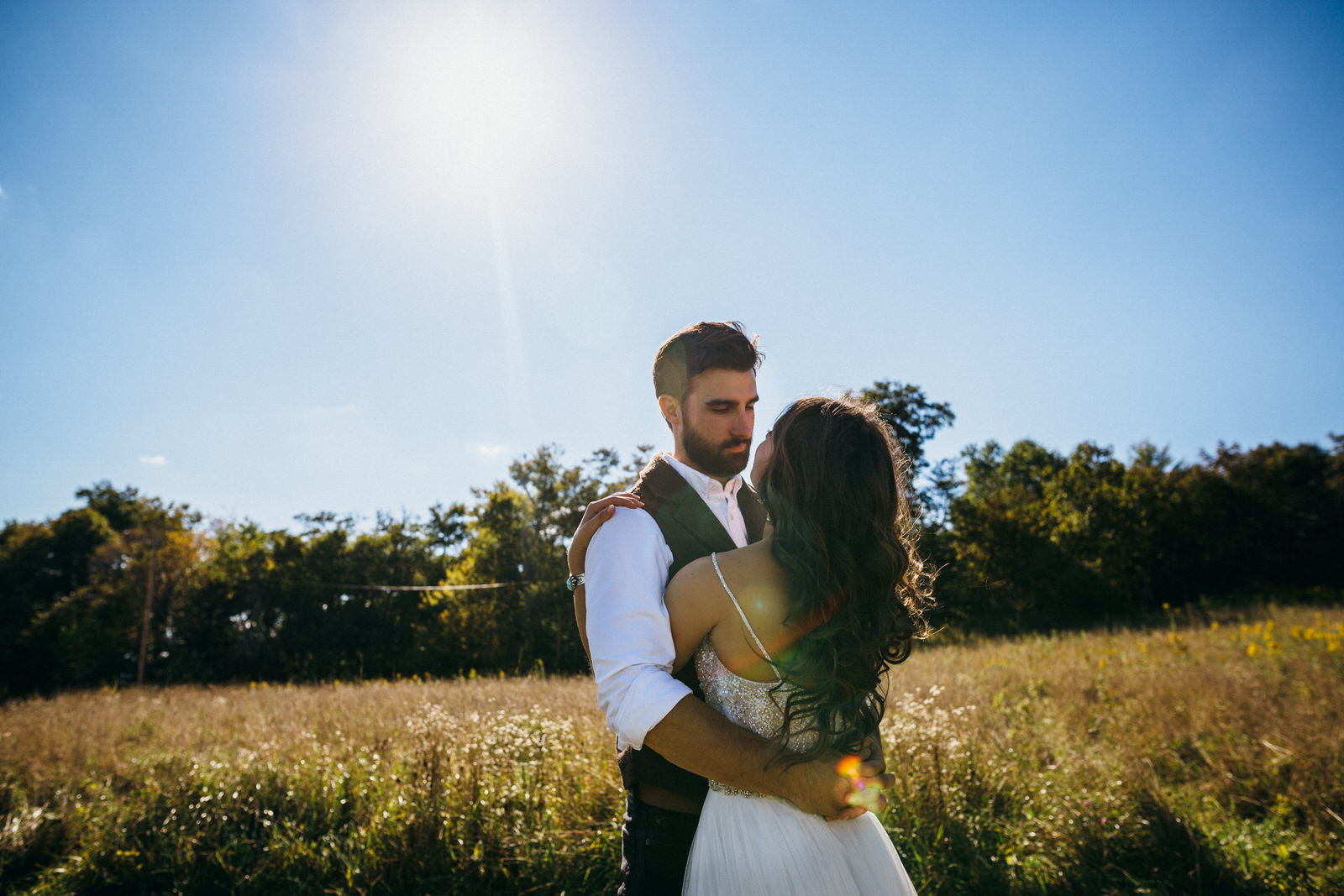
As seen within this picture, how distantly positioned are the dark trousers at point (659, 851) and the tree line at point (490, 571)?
45.1ft

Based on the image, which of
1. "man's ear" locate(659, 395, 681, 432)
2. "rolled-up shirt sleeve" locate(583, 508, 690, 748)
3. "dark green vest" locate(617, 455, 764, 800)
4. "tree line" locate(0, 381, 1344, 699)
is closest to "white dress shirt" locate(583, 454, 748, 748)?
"rolled-up shirt sleeve" locate(583, 508, 690, 748)

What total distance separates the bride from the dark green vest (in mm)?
102

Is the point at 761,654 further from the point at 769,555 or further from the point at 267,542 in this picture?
the point at 267,542

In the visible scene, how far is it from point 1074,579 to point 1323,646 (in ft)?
49.7

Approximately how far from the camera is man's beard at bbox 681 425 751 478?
6.76ft

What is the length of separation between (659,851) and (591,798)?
7.51 feet

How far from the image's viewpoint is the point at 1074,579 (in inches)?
797

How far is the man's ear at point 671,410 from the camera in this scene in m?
2.14

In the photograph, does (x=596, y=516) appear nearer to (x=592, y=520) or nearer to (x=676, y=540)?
(x=592, y=520)

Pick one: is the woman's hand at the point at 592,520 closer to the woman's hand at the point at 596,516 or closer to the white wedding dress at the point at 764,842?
the woman's hand at the point at 596,516

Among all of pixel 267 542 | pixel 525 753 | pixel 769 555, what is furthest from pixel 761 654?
pixel 267 542

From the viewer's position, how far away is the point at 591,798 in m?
3.70

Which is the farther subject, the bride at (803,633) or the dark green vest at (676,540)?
the dark green vest at (676,540)

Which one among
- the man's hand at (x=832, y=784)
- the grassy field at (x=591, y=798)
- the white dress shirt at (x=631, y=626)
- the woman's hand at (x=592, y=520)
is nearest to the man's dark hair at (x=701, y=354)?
the woman's hand at (x=592, y=520)
